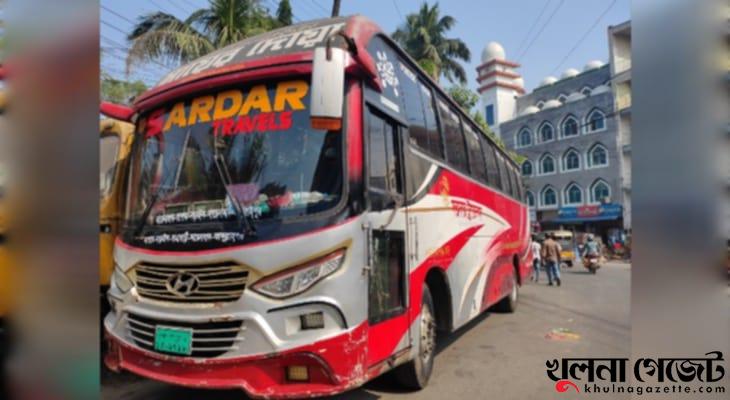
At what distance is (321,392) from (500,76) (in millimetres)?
40180

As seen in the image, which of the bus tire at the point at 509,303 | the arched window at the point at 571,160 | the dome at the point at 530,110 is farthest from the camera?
the dome at the point at 530,110

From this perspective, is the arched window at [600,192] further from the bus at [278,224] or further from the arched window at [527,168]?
the bus at [278,224]

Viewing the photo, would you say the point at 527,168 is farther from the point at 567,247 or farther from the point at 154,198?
the point at 154,198

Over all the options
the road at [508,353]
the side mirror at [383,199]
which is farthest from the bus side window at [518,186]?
the side mirror at [383,199]

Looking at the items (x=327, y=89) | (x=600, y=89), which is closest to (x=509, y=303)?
(x=327, y=89)

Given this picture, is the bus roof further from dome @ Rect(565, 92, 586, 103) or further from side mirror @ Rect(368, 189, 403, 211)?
dome @ Rect(565, 92, 586, 103)

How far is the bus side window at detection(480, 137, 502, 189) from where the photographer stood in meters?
7.77

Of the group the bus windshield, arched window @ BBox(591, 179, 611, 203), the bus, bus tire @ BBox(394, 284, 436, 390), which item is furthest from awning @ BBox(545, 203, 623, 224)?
the bus windshield

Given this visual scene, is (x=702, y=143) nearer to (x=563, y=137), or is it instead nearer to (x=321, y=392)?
(x=321, y=392)

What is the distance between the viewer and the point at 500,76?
1554 inches

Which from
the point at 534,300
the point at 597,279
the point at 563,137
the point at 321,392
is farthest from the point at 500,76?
the point at 321,392

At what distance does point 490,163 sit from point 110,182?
19.2 feet

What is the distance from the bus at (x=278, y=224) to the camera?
2996 millimetres

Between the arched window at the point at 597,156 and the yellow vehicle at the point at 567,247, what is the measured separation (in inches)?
346
